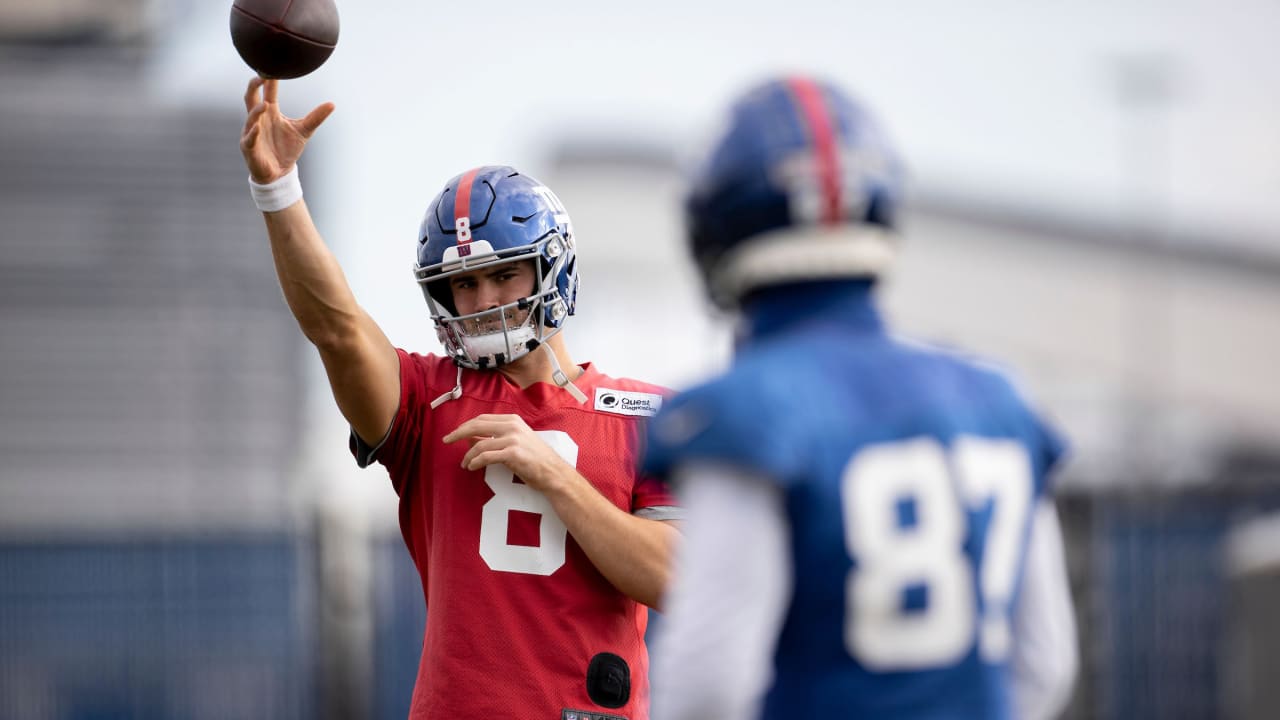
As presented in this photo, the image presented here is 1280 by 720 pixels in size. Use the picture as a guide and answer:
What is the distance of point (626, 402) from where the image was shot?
3691 millimetres

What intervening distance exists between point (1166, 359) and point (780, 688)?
33553mm

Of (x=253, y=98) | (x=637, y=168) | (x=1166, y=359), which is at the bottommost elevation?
(x=1166, y=359)

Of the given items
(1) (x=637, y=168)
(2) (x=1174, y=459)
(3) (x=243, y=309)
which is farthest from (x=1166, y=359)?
(3) (x=243, y=309)

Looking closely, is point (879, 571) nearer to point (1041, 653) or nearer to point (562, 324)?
point (1041, 653)

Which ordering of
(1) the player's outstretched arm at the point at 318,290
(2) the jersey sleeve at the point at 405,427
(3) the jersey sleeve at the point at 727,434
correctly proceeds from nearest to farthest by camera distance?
(3) the jersey sleeve at the point at 727,434
(1) the player's outstretched arm at the point at 318,290
(2) the jersey sleeve at the point at 405,427

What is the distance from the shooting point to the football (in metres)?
3.58

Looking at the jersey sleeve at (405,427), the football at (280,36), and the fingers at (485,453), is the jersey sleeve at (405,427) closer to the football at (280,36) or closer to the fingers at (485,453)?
the fingers at (485,453)

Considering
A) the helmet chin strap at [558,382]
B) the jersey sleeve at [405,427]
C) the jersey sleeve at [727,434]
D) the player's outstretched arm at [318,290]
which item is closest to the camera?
the jersey sleeve at [727,434]

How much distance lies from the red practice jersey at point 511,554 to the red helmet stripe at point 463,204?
32 cm

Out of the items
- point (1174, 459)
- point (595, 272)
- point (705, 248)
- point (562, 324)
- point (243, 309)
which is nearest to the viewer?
point (705, 248)

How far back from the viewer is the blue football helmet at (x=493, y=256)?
3.55 metres

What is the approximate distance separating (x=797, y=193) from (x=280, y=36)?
1.79 m

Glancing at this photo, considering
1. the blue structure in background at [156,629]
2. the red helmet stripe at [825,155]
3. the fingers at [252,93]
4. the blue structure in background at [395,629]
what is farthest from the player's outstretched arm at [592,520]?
the blue structure in background at [156,629]

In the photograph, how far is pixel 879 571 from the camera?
6.95ft
